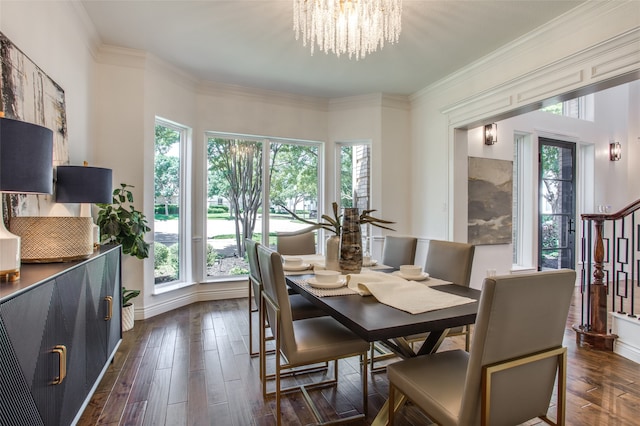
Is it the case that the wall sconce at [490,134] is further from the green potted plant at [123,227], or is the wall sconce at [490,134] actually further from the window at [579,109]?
the green potted plant at [123,227]

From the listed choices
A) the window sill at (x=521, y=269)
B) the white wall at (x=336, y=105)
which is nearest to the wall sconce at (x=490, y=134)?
the white wall at (x=336, y=105)

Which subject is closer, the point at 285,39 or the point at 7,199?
the point at 7,199

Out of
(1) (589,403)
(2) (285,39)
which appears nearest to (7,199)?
(2) (285,39)

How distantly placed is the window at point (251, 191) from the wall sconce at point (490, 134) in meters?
2.43

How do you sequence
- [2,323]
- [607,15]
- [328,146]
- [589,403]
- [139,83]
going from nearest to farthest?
[2,323]
[589,403]
[607,15]
[139,83]
[328,146]

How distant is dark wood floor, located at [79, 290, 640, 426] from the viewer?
1959mm

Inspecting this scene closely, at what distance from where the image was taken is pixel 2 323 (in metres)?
1.04

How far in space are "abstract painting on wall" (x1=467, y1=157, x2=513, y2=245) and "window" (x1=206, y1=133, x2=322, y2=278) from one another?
2261 millimetres

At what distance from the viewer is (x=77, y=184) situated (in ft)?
7.41

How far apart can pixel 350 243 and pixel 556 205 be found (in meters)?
5.01

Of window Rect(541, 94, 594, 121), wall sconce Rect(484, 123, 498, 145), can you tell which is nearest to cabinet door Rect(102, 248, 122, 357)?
wall sconce Rect(484, 123, 498, 145)

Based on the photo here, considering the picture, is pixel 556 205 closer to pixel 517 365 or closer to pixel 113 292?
pixel 517 365

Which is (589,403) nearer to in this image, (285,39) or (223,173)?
(285,39)

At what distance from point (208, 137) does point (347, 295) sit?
11.6 feet
